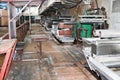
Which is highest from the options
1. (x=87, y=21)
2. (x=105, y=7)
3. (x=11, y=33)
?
(x=105, y=7)

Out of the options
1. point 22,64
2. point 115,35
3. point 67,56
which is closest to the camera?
point 115,35

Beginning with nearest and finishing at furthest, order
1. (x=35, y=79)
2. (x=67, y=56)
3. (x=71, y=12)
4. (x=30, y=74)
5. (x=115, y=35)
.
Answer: (x=115, y=35) → (x=35, y=79) → (x=30, y=74) → (x=67, y=56) → (x=71, y=12)

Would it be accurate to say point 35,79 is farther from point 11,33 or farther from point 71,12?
point 71,12

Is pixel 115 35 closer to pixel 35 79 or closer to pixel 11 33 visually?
pixel 35 79

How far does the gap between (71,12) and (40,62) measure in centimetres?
574

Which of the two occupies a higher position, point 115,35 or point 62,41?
point 115,35

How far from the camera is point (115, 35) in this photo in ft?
6.70

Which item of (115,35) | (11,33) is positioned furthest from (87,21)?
(115,35)

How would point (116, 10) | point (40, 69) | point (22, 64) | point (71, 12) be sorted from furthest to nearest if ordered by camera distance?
point (71, 12) → point (22, 64) → point (40, 69) → point (116, 10)

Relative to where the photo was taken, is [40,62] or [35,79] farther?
[40,62]

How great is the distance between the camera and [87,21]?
5.59 m

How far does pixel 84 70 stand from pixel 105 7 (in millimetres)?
2778

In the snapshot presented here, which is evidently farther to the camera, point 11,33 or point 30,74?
point 11,33

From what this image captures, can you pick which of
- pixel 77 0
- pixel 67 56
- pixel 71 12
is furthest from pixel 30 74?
pixel 71 12
